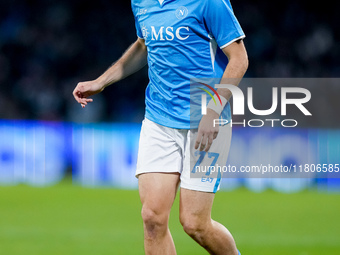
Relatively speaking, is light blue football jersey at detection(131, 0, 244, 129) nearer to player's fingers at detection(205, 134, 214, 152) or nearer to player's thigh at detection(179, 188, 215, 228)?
player's fingers at detection(205, 134, 214, 152)

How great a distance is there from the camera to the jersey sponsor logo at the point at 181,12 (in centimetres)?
381

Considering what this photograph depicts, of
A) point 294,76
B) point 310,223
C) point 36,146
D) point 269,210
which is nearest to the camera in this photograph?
point 310,223

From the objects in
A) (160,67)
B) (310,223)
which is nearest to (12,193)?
(310,223)

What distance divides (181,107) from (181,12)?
22.6 inches

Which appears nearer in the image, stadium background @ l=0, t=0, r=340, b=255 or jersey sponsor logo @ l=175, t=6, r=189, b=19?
jersey sponsor logo @ l=175, t=6, r=189, b=19

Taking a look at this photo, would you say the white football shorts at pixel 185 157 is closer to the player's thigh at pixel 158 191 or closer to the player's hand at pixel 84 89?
the player's thigh at pixel 158 191

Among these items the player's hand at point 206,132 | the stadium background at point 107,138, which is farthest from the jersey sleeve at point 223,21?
the stadium background at point 107,138

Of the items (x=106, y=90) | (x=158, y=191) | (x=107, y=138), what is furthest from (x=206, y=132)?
(x=106, y=90)

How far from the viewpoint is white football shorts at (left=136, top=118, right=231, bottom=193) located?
3.88m

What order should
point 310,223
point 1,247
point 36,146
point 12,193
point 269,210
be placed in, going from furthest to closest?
point 36,146
point 12,193
point 269,210
point 310,223
point 1,247

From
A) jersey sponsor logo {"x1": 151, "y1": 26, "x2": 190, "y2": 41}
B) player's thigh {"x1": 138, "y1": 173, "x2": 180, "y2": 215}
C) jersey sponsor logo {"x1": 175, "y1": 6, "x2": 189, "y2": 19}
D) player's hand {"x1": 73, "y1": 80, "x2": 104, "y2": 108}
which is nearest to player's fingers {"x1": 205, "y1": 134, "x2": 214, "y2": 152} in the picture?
player's thigh {"x1": 138, "y1": 173, "x2": 180, "y2": 215}

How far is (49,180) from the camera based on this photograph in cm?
1014

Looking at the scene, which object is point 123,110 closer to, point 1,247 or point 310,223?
point 310,223

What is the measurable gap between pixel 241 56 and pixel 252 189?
6.26m
